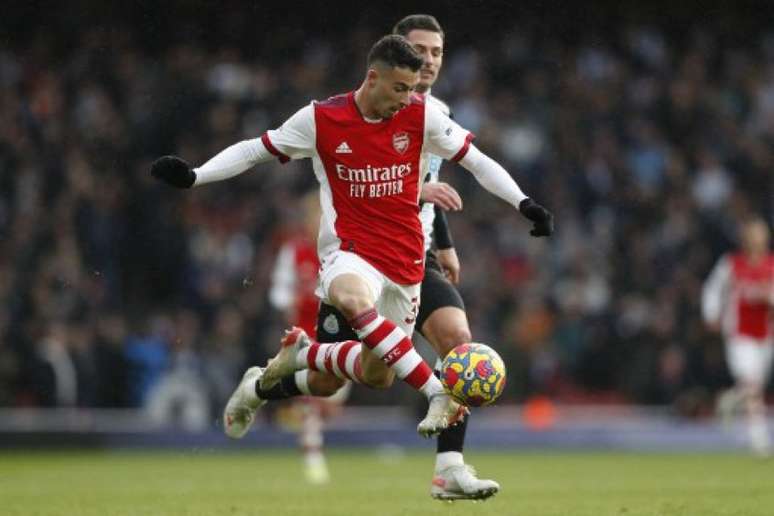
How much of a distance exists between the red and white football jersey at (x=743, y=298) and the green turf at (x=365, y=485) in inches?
60.6

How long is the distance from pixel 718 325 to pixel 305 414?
5239 millimetres

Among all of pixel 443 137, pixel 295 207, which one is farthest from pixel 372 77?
pixel 295 207

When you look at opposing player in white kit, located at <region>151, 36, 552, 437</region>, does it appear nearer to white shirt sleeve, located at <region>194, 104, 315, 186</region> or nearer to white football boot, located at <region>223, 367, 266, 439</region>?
white shirt sleeve, located at <region>194, 104, 315, 186</region>

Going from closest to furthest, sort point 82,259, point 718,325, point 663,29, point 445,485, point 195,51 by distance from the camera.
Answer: point 445,485, point 718,325, point 82,259, point 195,51, point 663,29

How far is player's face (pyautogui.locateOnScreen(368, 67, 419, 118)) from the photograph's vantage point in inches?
350

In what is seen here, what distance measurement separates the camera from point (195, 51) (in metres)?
23.0

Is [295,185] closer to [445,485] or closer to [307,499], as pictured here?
[307,499]

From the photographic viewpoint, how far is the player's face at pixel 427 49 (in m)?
9.82

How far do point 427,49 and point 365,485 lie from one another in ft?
14.3

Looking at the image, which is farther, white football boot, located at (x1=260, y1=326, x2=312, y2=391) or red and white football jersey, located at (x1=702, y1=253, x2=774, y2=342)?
red and white football jersey, located at (x1=702, y1=253, x2=774, y2=342)

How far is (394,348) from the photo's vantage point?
8.90m

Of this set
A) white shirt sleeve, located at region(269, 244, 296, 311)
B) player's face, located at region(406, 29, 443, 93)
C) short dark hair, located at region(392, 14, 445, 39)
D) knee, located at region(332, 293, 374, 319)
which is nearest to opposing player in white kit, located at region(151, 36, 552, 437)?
knee, located at region(332, 293, 374, 319)

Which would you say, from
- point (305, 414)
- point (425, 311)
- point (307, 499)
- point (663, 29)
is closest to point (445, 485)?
point (425, 311)

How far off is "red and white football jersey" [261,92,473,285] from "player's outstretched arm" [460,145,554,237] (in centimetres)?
9
